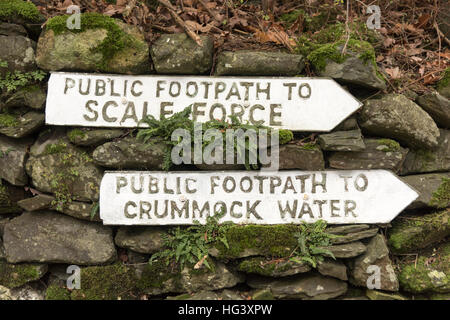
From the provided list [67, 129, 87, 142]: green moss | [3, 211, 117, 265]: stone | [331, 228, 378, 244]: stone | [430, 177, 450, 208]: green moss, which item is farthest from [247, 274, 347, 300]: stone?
[67, 129, 87, 142]: green moss

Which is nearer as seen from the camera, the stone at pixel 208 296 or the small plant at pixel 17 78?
the stone at pixel 208 296

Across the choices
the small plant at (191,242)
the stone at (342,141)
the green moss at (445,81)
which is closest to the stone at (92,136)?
the small plant at (191,242)

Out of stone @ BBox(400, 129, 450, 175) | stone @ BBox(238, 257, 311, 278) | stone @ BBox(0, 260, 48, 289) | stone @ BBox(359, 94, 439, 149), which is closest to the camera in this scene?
stone @ BBox(238, 257, 311, 278)

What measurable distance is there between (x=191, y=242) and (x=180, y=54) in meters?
2.40

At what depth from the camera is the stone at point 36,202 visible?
462 centimetres

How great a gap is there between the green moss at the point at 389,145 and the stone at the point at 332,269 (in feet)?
5.21

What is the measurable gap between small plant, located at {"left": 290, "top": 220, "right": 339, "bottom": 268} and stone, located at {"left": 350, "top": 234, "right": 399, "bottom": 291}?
0.38 metres

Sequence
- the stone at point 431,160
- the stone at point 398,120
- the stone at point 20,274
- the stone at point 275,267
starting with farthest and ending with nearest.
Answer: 1. the stone at point 431,160
2. the stone at point 20,274
3. the stone at point 398,120
4. the stone at point 275,267

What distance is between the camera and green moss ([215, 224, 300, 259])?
4.50 metres

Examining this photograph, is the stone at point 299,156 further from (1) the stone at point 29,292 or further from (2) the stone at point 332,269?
(1) the stone at point 29,292

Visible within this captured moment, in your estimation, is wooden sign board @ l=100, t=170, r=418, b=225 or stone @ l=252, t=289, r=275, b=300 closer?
stone @ l=252, t=289, r=275, b=300

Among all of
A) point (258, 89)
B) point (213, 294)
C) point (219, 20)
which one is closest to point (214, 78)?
point (258, 89)

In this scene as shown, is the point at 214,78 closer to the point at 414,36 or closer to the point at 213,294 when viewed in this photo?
the point at 213,294

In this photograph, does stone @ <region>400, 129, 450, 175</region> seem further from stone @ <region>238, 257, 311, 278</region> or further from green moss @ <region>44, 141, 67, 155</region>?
green moss @ <region>44, 141, 67, 155</region>
